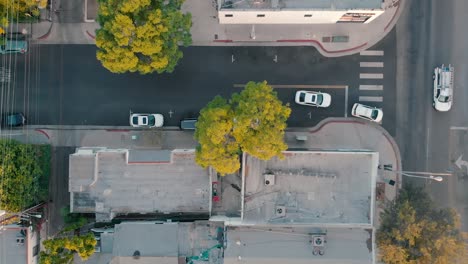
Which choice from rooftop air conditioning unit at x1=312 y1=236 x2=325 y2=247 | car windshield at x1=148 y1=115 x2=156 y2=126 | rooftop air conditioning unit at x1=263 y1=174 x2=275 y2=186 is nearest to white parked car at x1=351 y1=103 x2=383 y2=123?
rooftop air conditioning unit at x1=263 y1=174 x2=275 y2=186

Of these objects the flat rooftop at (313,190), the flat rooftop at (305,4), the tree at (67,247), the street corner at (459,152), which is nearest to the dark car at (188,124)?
the flat rooftop at (313,190)

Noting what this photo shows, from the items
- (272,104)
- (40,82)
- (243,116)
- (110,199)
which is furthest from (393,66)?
(40,82)

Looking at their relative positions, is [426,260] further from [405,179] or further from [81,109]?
[81,109]

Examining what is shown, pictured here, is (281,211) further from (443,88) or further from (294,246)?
(443,88)

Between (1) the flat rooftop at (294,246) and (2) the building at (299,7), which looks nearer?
(2) the building at (299,7)

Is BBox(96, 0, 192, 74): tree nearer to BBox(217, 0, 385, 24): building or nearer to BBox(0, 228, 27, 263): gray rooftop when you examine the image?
BBox(217, 0, 385, 24): building

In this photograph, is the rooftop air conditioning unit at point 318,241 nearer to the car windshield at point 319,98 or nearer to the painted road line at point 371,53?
the car windshield at point 319,98
